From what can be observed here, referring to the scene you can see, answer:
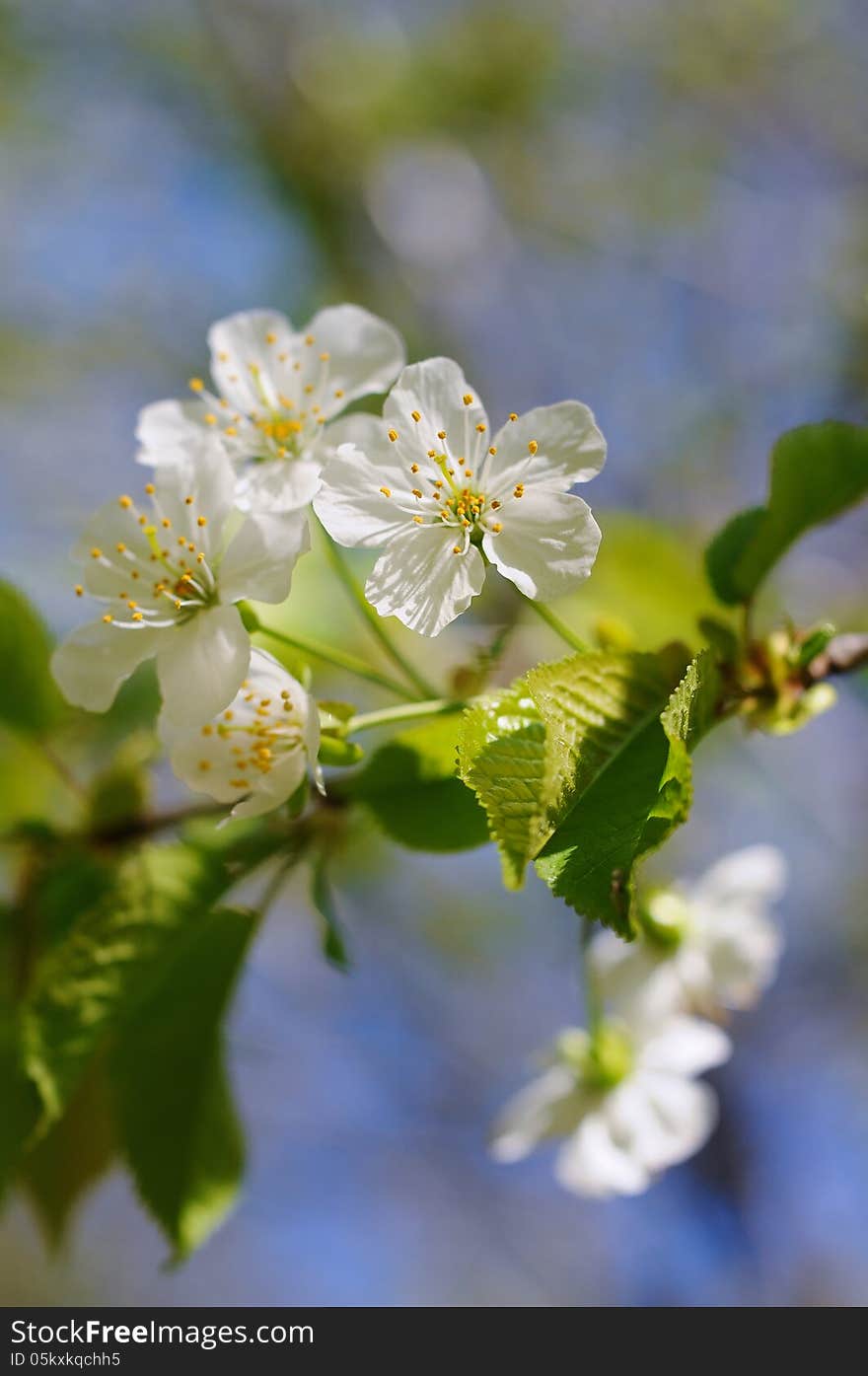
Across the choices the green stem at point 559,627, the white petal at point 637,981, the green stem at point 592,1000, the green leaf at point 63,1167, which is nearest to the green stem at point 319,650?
the green stem at point 559,627

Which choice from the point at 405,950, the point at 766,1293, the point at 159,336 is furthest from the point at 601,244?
the point at 766,1293


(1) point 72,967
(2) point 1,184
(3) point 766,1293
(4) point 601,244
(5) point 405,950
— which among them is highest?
(1) point 72,967

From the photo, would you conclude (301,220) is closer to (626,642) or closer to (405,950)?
(405,950)

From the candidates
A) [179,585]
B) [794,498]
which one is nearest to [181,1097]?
[179,585]

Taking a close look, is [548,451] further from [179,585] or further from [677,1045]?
[677,1045]

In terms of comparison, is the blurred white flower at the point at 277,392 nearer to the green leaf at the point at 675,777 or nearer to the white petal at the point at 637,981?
the green leaf at the point at 675,777
